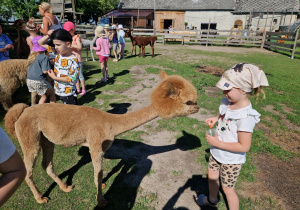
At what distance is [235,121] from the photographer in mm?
1980

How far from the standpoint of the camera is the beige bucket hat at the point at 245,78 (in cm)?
180

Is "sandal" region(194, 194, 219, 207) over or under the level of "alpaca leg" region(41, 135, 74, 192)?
under

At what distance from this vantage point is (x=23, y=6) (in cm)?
3762

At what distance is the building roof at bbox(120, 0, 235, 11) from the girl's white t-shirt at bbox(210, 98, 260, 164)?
38.6 metres

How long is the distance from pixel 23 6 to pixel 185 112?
4931cm

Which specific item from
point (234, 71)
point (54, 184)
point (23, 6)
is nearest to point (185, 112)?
point (234, 71)

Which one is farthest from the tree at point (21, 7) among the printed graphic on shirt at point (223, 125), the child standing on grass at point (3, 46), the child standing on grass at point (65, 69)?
the printed graphic on shirt at point (223, 125)

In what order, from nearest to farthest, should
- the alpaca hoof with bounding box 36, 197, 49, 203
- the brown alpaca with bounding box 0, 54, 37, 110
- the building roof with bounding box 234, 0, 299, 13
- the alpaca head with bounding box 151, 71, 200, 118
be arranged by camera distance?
the alpaca head with bounding box 151, 71, 200, 118 → the alpaca hoof with bounding box 36, 197, 49, 203 → the brown alpaca with bounding box 0, 54, 37, 110 → the building roof with bounding box 234, 0, 299, 13

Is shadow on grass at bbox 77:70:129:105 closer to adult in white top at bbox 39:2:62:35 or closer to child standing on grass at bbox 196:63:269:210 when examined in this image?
adult in white top at bbox 39:2:62:35

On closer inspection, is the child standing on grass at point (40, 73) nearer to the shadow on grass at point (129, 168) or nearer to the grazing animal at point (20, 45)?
the shadow on grass at point (129, 168)

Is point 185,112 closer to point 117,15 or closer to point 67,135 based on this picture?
point 67,135

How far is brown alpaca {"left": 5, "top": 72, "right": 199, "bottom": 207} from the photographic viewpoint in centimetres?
226

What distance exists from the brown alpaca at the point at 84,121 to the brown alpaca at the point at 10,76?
287 cm

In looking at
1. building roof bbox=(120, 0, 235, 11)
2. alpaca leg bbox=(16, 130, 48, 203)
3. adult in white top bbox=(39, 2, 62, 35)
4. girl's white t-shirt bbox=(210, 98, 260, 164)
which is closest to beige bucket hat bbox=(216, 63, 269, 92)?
girl's white t-shirt bbox=(210, 98, 260, 164)
